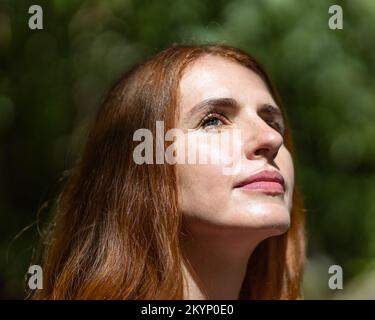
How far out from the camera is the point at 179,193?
5.58 ft

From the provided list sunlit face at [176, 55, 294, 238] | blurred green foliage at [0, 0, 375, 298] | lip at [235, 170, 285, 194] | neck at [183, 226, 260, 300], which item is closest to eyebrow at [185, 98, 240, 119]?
sunlit face at [176, 55, 294, 238]

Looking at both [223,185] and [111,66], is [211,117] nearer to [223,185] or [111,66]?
[223,185]

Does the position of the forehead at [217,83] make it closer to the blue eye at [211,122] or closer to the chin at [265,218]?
the blue eye at [211,122]

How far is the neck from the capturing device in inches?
67.1

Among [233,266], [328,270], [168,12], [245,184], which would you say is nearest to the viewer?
[245,184]

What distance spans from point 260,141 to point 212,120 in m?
0.12

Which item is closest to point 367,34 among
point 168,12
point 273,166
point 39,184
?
point 168,12

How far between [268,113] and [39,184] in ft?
3.62

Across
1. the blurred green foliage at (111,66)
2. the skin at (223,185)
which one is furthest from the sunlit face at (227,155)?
the blurred green foliage at (111,66)

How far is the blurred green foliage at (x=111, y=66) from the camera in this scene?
98.8 inches

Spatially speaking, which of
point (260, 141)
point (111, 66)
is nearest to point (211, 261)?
point (260, 141)

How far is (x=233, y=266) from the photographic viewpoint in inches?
69.6

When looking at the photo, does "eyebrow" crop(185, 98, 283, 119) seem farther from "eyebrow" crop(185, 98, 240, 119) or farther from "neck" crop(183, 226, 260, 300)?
"neck" crop(183, 226, 260, 300)

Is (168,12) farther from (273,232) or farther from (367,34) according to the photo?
(273,232)
